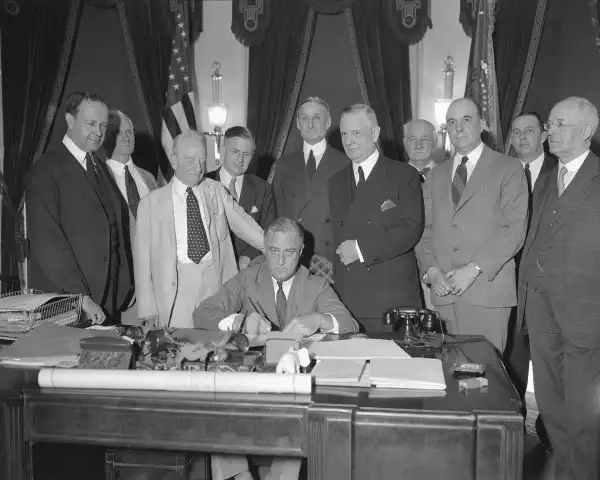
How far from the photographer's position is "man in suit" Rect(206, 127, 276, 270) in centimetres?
445

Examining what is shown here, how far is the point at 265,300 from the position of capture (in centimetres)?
311

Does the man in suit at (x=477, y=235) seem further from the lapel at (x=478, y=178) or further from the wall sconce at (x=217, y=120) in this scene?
the wall sconce at (x=217, y=120)

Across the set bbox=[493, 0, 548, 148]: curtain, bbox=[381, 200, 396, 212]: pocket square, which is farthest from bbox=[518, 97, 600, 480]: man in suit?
bbox=[493, 0, 548, 148]: curtain

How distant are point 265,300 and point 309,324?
0.35 meters

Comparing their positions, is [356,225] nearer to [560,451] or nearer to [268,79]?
[560,451]

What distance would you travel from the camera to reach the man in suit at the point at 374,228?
3646 mm

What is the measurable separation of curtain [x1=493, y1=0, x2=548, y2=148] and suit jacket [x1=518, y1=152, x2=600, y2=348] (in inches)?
159

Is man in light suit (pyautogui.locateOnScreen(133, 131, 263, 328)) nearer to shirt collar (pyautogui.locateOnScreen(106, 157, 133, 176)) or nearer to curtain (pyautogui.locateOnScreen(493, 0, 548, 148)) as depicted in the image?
shirt collar (pyautogui.locateOnScreen(106, 157, 133, 176))

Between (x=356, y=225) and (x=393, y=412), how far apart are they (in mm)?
1861

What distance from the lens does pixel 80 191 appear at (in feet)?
12.4

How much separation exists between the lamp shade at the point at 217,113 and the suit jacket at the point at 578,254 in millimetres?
4732

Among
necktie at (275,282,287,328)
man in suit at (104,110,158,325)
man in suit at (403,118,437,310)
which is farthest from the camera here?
man in suit at (403,118,437,310)

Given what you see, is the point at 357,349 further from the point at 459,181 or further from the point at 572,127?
the point at 572,127

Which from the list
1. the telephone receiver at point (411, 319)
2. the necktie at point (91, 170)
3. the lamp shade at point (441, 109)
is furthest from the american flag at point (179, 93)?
the telephone receiver at point (411, 319)
